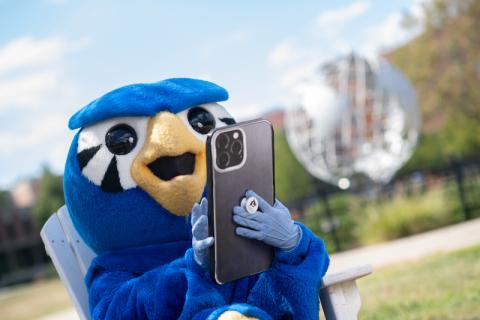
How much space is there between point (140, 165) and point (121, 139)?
0.42 feet

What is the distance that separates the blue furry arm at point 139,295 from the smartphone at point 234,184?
0.65ft

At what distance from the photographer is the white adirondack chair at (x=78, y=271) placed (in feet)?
7.50

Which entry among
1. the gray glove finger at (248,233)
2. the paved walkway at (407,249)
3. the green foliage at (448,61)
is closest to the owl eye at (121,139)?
the gray glove finger at (248,233)

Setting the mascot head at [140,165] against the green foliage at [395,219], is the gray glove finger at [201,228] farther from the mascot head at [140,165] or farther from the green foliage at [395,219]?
the green foliage at [395,219]

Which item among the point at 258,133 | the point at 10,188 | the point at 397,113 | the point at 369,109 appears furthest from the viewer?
the point at 10,188

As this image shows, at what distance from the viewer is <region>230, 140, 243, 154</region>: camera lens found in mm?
2020

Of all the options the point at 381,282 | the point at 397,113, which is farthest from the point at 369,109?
the point at 381,282

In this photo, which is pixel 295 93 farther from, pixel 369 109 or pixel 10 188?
pixel 10 188

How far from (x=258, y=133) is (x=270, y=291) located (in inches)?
20.8

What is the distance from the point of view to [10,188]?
58.0m

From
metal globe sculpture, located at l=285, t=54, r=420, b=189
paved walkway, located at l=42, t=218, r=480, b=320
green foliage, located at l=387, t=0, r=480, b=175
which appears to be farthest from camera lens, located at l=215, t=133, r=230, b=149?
green foliage, located at l=387, t=0, r=480, b=175

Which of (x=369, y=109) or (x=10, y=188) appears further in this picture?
(x=10, y=188)

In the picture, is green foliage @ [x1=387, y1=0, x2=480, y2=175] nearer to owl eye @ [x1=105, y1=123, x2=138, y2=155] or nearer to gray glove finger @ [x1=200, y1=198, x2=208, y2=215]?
owl eye @ [x1=105, y1=123, x2=138, y2=155]

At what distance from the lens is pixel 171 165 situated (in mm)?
2439
